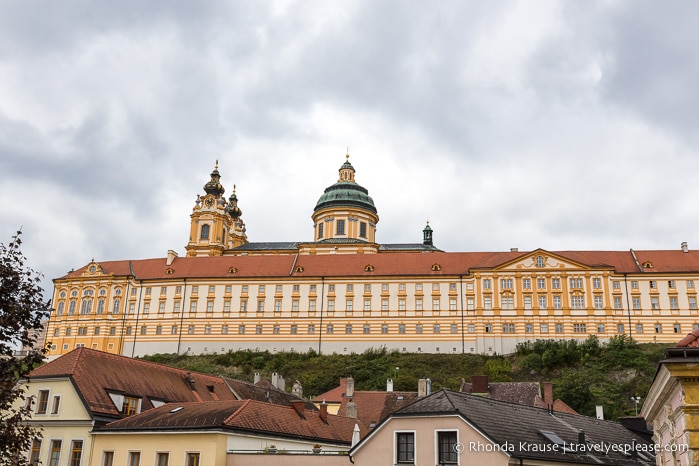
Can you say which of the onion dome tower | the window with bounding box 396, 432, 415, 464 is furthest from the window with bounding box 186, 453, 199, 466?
the onion dome tower

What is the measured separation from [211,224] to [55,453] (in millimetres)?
83184

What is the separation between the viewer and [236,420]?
31.2 m

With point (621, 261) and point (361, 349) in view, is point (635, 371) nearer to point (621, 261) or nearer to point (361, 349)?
point (621, 261)

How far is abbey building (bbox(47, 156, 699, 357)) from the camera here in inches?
3356

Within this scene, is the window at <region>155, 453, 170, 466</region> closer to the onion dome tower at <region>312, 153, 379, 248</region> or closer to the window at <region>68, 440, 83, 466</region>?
the window at <region>68, 440, 83, 466</region>

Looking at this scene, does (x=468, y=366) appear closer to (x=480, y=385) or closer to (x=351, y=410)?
(x=480, y=385)

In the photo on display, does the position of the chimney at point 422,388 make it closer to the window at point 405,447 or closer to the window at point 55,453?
the window at point 55,453

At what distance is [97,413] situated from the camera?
34156mm

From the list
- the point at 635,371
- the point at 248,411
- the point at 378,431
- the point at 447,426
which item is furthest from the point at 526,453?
the point at 635,371

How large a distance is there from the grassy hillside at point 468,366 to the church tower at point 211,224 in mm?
28289

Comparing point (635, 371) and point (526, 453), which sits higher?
point (635, 371)

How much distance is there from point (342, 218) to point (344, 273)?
22141 millimetres

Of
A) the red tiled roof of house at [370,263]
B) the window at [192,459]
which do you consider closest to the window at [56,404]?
the window at [192,459]

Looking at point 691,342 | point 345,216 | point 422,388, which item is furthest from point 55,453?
point 345,216
